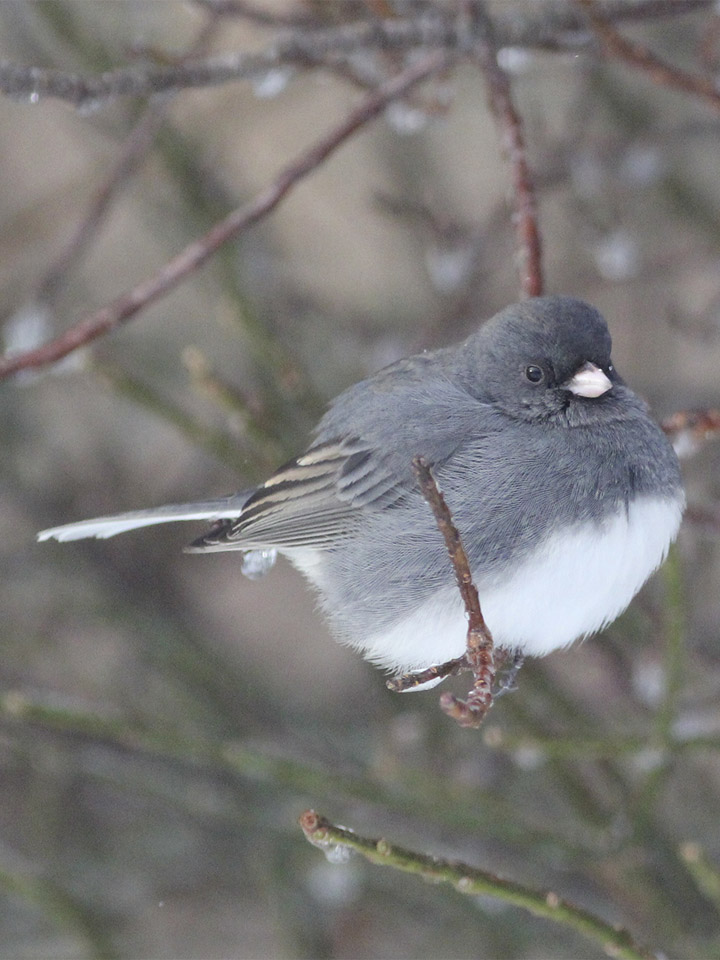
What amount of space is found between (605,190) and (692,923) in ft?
5.76

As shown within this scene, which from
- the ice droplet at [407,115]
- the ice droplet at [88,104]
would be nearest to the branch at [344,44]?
the ice droplet at [88,104]

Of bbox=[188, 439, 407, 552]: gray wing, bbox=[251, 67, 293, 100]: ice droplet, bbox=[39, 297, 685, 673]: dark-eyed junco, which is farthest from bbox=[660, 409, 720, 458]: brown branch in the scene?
bbox=[251, 67, 293, 100]: ice droplet

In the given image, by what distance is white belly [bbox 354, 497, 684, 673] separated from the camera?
1407mm

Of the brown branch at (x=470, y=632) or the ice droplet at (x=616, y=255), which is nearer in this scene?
the brown branch at (x=470, y=632)

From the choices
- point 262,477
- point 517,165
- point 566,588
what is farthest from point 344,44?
point 566,588

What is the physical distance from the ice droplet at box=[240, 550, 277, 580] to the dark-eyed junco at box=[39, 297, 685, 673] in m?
0.01

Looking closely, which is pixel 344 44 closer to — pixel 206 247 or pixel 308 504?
pixel 206 247

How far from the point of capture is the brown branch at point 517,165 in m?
1.66

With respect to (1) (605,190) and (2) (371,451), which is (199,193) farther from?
(2) (371,451)

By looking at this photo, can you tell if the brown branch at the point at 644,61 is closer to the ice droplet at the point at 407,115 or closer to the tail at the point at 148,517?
the ice droplet at the point at 407,115

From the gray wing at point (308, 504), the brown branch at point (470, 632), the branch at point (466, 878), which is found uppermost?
the gray wing at point (308, 504)

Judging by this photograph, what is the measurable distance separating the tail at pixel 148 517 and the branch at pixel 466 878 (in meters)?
0.70

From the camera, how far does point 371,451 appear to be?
1.59 m

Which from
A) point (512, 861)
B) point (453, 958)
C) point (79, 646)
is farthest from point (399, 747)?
point (79, 646)
